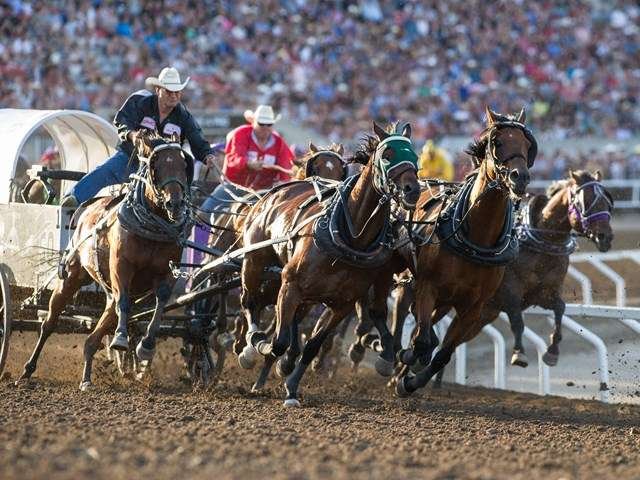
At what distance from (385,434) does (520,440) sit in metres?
0.79

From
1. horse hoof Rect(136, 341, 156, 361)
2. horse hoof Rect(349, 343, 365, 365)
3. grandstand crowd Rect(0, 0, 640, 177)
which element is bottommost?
horse hoof Rect(136, 341, 156, 361)

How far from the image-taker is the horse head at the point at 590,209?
9.75m

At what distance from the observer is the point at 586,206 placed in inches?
Result: 386

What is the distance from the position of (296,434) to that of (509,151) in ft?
7.28

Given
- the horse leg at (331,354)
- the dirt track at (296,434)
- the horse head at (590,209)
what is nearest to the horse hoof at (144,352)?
the dirt track at (296,434)

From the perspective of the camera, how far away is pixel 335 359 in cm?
1155

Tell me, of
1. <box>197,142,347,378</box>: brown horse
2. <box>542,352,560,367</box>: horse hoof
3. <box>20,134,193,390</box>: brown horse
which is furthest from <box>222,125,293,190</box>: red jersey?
<box>542,352,560,367</box>: horse hoof

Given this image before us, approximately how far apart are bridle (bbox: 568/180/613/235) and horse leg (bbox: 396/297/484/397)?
1822 millimetres

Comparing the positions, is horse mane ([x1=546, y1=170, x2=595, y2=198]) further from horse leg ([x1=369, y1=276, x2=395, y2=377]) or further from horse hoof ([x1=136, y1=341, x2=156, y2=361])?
horse hoof ([x1=136, y1=341, x2=156, y2=361])

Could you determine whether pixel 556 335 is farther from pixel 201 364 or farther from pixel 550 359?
pixel 201 364

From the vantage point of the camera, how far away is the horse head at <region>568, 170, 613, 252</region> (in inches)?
384

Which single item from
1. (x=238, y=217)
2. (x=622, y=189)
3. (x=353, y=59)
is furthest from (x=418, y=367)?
(x=353, y=59)

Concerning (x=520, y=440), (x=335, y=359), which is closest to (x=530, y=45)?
(x=335, y=359)

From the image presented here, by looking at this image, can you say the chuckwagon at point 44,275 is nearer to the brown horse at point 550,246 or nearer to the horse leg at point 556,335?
the brown horse at point 550,246
